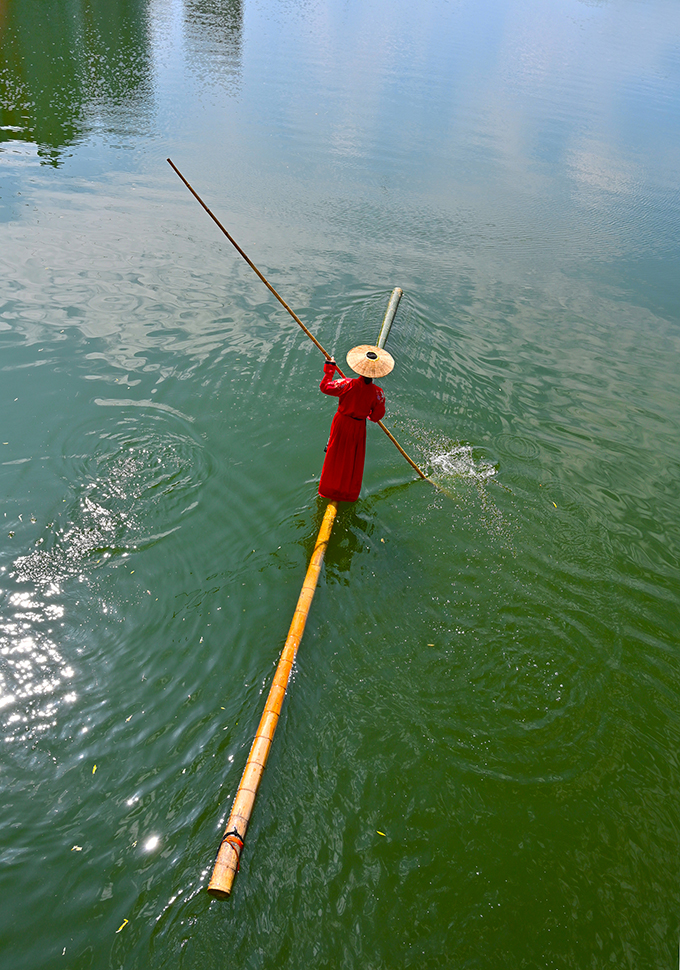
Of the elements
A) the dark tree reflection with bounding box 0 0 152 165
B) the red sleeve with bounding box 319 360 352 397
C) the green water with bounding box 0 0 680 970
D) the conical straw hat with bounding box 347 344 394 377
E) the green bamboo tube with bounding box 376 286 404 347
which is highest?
the dark tree reflection with bounding box 0 0 152 165

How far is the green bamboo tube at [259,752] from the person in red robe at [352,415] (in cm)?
83

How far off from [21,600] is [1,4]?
23.7 metres

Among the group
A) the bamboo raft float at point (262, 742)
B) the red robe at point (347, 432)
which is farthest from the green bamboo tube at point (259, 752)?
the red robe at point (347, 432)

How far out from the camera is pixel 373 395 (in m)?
5.89

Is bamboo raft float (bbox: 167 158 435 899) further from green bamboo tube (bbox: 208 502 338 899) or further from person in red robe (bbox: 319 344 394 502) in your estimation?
person in red robe (bbox: 319 344 394 502)

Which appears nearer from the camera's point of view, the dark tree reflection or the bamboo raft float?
the bamboo raft float

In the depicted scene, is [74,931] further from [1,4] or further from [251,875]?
[1,4]

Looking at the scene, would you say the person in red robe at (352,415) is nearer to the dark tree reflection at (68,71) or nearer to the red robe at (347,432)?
the red robe at (347,432)

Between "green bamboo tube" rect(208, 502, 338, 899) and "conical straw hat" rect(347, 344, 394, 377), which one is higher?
"conical straw hat" rect(347, 344, 394, 377)

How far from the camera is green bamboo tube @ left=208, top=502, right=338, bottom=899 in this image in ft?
11.7

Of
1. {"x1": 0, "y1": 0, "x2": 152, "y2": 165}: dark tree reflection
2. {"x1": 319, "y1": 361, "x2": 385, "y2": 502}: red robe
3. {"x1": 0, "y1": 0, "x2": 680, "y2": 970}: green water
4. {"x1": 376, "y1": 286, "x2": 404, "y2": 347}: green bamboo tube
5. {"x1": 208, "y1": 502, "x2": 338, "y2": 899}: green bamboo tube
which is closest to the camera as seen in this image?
{"x1": 208, "y1": 502, "x2": 338, "y2": 899}: green bamboo tube

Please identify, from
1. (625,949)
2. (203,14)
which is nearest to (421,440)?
(625,949)

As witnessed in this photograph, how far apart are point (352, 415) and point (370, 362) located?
0.59m

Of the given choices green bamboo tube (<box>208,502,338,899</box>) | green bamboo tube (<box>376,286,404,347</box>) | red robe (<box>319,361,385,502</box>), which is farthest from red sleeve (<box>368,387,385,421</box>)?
green bamboo tube (<box>376,286,404,347</box>)
